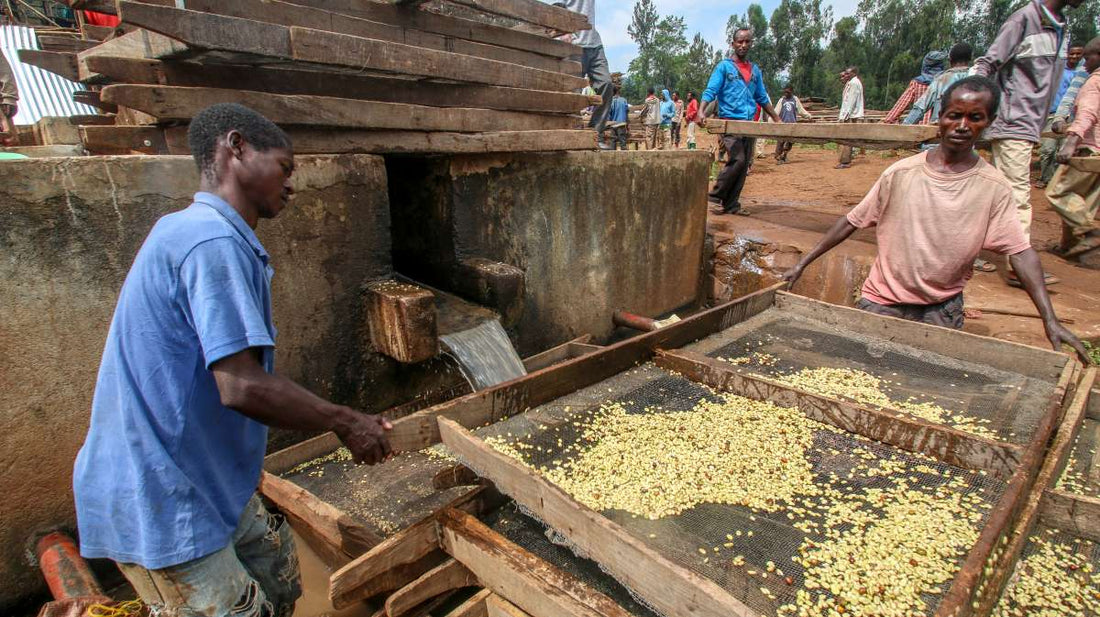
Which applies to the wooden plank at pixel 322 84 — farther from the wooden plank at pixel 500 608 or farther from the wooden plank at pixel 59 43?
the wooden plank at pixel 59 43

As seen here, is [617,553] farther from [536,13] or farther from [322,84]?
[536,13]

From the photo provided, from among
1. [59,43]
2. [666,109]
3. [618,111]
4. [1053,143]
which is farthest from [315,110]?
[666,109]

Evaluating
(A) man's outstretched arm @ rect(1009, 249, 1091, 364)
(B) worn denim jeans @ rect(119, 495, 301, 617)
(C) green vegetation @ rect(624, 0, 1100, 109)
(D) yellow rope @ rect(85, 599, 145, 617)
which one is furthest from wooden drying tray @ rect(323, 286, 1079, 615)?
(C) green vegetation @ rect(624, 0, 1100, 109)

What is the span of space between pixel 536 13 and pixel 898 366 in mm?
3819

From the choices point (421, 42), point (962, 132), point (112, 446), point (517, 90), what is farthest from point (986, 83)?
point (112, 446)

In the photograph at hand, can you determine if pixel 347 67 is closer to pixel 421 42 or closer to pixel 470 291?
pixel 421 42

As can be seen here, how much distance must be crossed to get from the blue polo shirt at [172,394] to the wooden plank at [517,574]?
0.82m

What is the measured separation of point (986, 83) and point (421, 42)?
3.73 metres

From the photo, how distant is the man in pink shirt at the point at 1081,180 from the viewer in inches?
247

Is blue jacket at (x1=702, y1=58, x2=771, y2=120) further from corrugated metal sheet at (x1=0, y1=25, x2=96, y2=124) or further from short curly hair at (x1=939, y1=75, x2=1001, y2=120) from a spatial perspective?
corrugated metal sheet at (x1=0, y1=25, x2=96, y2=124)

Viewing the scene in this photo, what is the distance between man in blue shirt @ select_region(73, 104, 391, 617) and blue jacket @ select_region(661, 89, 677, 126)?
61.0 feet

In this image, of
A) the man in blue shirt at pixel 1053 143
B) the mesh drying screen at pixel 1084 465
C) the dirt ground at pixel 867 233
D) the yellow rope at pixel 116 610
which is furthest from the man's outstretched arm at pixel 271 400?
the man in blue shirt at pixel 1053 143

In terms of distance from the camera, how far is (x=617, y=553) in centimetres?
183

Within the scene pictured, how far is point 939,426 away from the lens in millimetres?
2527
